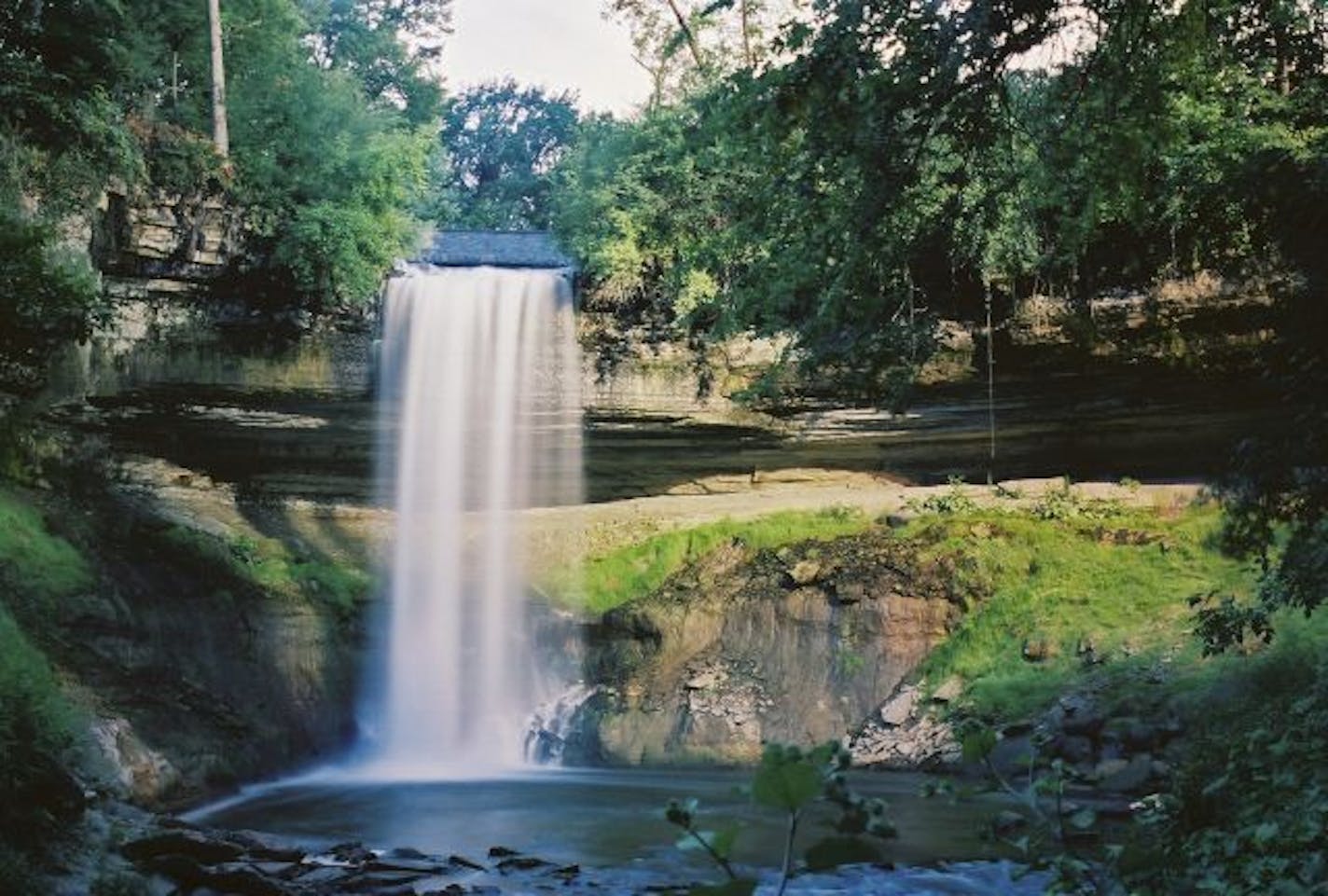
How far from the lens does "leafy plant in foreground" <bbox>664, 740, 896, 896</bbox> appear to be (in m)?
1.70

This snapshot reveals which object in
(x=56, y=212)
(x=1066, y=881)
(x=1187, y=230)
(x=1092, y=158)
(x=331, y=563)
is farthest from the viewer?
(x=331, y=563)

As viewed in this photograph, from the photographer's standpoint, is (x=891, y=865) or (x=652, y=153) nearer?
(x=891, y=865)

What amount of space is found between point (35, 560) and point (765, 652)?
10477 mm

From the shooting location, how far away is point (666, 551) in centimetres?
2262

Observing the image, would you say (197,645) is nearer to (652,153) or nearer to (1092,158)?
(652,153)

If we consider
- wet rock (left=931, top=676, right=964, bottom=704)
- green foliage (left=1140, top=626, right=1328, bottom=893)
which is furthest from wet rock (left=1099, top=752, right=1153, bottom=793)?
green foliage (left=1140, top=626, right=1328, bottom=893)

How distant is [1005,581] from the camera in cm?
1942

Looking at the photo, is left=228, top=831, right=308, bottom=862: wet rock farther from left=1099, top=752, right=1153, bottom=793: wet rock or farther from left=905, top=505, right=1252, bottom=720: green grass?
left=905, top=505, right=1252, bottom=720: green grass

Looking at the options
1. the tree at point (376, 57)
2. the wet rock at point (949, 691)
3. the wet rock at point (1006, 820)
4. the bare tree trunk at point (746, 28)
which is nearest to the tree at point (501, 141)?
the tree at point (376, 57)

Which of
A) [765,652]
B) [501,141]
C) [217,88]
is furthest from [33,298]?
[501,141]

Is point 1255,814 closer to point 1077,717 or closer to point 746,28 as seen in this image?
point 1077,717

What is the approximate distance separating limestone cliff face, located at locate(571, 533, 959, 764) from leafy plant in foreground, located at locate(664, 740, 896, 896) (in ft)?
53.9

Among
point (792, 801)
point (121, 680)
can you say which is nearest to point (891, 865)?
point (792, 801)

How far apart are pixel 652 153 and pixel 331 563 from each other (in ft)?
30.4
